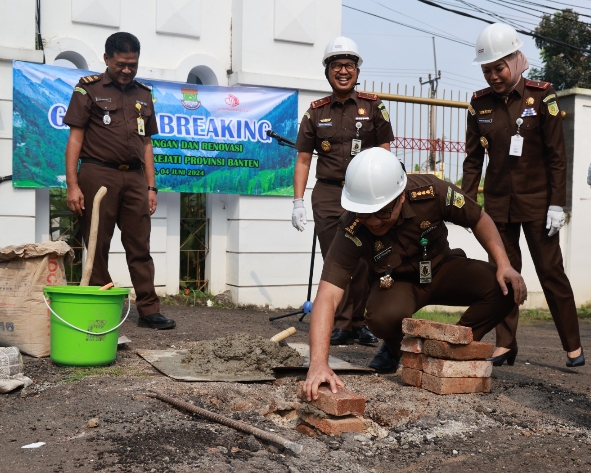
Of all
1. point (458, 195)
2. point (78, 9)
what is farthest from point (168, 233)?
point (458, 195)

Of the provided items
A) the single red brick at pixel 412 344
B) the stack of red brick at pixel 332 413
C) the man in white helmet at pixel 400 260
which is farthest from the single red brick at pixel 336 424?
the single red brick at pixel 412 344

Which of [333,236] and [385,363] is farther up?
[333,236]

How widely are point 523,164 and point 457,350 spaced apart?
1.45 metres

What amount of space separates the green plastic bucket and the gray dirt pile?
0.49 meters

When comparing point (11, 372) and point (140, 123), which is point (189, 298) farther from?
point (11, 372)

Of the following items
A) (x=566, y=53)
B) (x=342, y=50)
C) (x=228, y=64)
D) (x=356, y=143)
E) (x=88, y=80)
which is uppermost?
(x=566, y=53)

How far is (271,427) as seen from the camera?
325 cm

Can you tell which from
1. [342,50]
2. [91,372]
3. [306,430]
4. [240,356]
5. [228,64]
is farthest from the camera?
[228,64]

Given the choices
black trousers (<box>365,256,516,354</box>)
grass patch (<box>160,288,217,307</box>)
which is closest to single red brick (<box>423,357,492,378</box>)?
black trousers (<box>365,256,516,354</box>)

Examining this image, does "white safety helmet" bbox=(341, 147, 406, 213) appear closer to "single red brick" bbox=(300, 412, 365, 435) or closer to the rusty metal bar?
"single red brick" bbox=(300, 412, 365, 435)

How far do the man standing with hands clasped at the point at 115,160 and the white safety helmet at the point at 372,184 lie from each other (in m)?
2.45

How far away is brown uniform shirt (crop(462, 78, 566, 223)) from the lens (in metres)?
4.55

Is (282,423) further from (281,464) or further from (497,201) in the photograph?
(497,201)

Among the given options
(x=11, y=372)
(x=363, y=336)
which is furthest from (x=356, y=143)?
(x=11, y=372)
